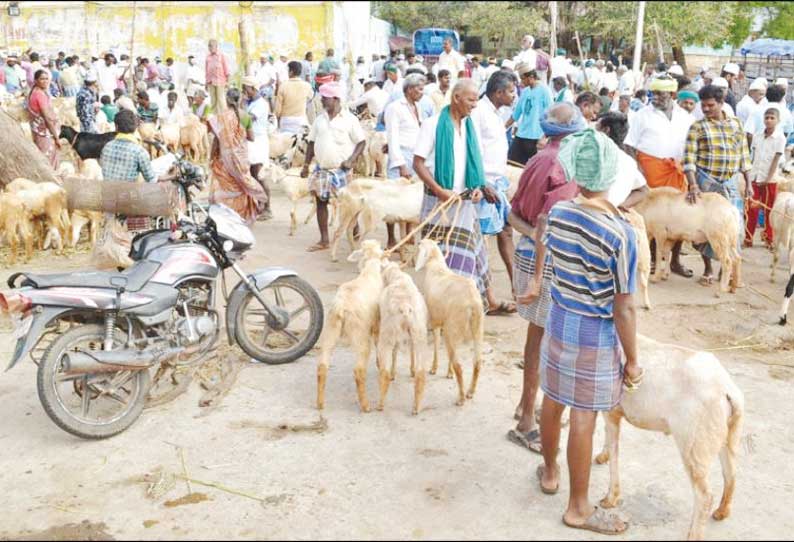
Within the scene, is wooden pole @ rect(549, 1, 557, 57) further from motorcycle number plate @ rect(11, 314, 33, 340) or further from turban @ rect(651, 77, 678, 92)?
motorcycle number plate @ rect(11, 314, 33, 340)

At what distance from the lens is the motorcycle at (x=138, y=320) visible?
467 centimetres

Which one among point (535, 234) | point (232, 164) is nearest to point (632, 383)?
point (535, 234)

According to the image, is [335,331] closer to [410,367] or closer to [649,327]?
[410,367]

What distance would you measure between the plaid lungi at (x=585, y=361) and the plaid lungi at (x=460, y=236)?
8.54 ft

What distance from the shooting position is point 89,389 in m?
4.91

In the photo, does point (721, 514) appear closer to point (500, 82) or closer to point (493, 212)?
point (493, 212)

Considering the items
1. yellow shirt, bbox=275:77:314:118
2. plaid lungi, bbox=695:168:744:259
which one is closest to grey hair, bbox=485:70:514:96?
plaid lungi, bbox=695:168:744:259

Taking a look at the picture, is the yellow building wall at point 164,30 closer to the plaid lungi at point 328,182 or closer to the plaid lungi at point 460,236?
the plaid lungi at point 328,182

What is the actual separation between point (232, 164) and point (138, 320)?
4468mm

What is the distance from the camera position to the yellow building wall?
27844mm

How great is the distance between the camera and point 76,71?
866 inches

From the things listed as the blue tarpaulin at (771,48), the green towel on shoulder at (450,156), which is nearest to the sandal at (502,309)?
the green towel on shoulder at (450,156)

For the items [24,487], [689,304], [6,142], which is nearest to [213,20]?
[6,142]

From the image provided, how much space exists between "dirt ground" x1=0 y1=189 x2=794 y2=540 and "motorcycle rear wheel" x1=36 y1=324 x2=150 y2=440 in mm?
112
